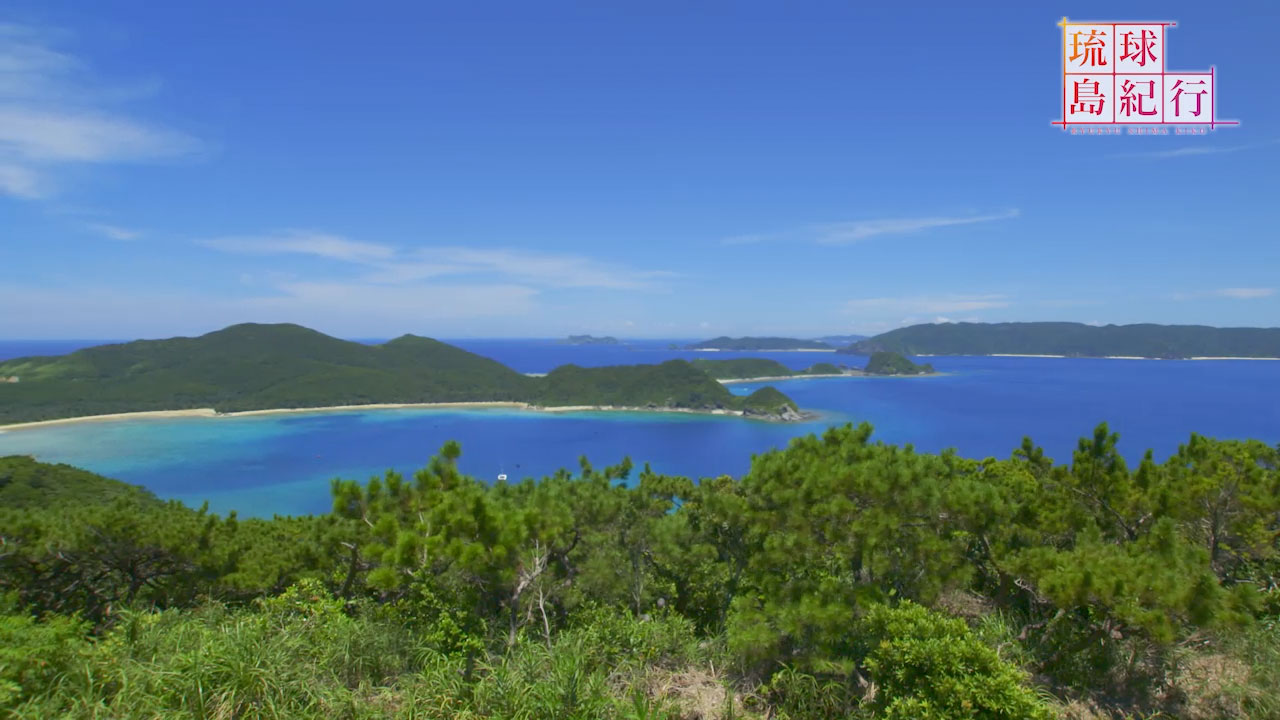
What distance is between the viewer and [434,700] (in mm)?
4926

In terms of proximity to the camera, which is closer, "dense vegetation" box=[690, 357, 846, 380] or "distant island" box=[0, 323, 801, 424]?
"distant island" box=[0, 323, 801, 424]

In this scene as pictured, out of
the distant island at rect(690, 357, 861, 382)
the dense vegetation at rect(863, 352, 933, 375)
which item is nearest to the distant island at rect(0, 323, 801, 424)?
the distant island at rect(690, 357, 861, 382)

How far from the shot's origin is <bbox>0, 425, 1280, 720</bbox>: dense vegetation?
4.81 metres

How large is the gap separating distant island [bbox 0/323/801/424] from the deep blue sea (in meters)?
8.81

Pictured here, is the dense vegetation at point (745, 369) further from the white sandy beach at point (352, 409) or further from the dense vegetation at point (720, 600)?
the dense vegetation at point (720, 600)

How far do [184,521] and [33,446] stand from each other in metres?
87.9

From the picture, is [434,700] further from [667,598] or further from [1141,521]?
[1141,521]

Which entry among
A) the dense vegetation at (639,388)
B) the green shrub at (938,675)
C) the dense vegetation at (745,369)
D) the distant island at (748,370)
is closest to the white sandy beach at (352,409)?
the dense vegetation at (639,388)

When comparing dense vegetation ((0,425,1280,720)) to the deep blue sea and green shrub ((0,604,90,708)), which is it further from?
the deep blue sea

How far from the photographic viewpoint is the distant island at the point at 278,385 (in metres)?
96.0

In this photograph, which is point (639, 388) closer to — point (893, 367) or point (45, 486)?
point (45, 486)

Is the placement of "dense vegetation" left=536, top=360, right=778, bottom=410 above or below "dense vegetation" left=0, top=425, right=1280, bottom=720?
below

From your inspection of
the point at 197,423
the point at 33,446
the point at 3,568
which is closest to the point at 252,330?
the point at 197,423

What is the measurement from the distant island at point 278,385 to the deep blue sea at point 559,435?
28.9 ft
